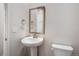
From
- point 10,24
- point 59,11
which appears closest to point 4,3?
point 10,24

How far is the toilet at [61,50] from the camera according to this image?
5.08 ft

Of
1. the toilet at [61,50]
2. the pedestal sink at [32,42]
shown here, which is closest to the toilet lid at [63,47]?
the toilet at [61,50]

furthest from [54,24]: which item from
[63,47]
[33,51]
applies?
[33,51]

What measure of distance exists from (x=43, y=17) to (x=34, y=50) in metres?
0.52

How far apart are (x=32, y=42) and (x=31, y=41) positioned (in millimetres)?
24

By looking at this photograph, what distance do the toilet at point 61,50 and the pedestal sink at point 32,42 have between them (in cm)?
23

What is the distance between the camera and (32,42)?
1584 mm

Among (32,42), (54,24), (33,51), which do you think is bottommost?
(33,51)

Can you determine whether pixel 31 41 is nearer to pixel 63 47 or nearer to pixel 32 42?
pixel 32 42

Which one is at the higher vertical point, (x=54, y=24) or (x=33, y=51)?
(x=54, y=24)

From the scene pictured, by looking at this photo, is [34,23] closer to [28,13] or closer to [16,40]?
[28,13]

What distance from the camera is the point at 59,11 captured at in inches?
61.3

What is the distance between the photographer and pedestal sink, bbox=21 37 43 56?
5.17 ft

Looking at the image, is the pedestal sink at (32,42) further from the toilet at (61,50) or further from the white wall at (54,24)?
the toilet at (61,50)
